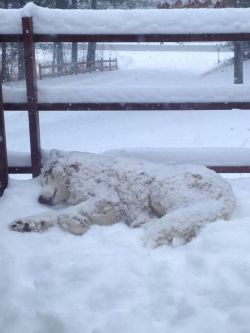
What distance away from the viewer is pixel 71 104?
4.87 m

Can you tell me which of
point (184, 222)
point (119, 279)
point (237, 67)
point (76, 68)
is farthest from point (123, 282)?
point (76, 68)

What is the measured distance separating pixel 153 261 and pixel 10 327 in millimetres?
1065

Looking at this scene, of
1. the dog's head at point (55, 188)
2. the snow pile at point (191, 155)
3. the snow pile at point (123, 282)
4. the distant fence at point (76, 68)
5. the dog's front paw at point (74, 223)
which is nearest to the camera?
the snow pile at point (123, 282)

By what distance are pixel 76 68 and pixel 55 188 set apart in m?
20.5

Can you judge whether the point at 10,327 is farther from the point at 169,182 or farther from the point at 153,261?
the point at 169,182

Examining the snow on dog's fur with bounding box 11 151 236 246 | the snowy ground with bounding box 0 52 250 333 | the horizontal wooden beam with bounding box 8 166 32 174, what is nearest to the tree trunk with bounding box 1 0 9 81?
the horizontal wooden beam with bounding box 8 166 32 174

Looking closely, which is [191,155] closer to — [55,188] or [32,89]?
[55,188]

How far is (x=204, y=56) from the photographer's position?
94.1ft

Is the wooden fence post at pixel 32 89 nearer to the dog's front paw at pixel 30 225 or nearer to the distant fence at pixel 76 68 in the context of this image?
the dog's front paw at pixel 30 225

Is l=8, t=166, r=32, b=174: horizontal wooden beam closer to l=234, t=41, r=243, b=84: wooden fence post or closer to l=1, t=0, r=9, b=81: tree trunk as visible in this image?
l=1, t=0, r=9, b=81: tree trunk

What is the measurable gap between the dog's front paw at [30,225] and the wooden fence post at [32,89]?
0.95 metres

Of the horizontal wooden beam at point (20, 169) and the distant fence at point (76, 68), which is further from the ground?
the horizontal wooden beam at point (20, 169)

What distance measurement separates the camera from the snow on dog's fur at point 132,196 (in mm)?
3941

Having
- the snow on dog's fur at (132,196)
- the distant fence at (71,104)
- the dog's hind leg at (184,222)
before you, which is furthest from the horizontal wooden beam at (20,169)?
the dog's hind leg at (184,222)
